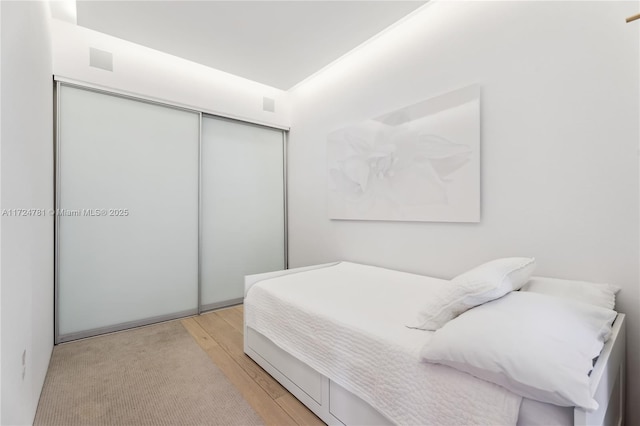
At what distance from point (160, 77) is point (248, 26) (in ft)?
3.55

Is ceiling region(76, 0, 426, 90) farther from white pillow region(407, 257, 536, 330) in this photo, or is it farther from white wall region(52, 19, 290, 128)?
white pillow region(407, 257, 536, 330)

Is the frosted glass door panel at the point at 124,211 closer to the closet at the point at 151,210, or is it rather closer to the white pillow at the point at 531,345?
the closet at the point at 151,210

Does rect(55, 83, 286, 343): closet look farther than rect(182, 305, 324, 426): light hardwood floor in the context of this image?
Yes

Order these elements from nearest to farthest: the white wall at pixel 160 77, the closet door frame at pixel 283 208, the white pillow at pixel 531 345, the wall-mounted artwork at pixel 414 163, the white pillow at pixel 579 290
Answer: the white pillow at pixel 531 345 → the white pillow at pixel 579 290 → the wall-mounted artwork at pixel 414 163 → the white wall at pixel 160 77 → the closet door frame at pixel 283 208

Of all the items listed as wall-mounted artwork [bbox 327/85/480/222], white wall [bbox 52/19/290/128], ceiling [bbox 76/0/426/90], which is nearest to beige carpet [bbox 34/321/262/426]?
wall-mounted artwork [bbox 327/85/480/222]

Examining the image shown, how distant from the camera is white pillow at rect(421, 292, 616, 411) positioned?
74cm

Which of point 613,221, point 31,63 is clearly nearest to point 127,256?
point 31,63

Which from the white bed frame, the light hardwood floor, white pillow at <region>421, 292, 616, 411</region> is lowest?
the light hardwood floor

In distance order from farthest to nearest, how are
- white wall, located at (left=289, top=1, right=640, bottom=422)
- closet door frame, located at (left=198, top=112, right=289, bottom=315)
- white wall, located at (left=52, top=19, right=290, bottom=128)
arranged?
closet door frame, located at (left=198, top=112, right=289, bottom=315), white wall, located at (left=52, top=19, right=290, bottom=128), white wall, located at (left=289, top=1, right=640, bottom=422)

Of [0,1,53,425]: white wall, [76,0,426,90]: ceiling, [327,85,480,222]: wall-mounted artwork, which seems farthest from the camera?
[76,0,426,90]: ceiling

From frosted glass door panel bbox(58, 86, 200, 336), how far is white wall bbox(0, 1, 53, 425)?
0.35 meters

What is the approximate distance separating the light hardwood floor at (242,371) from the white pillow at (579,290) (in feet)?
4.37

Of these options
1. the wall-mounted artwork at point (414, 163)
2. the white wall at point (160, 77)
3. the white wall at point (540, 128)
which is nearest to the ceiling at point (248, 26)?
the white wall at point (160, 77)

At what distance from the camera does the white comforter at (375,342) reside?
3.01 ft
